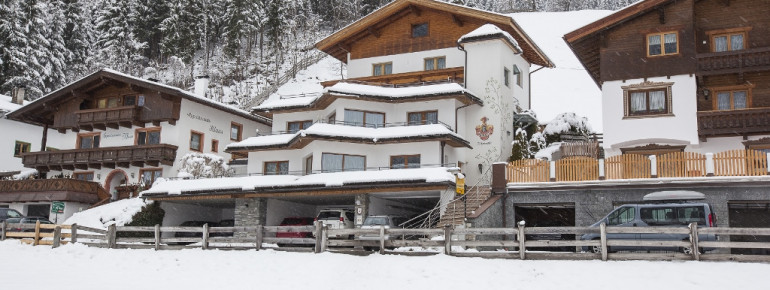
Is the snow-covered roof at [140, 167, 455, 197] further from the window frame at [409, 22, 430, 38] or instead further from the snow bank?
the window frame at [409, 22, 430, 38]

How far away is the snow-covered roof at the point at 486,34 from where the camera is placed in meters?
38.4

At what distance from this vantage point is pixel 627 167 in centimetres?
2842

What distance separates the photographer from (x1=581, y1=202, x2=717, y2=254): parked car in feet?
70.7

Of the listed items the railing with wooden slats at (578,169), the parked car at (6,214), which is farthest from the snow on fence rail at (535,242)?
the parked car at (6,214)

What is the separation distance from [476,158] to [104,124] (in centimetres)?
2405

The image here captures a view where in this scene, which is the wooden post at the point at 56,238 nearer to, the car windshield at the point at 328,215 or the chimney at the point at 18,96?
the car windshield at the point at 328,215

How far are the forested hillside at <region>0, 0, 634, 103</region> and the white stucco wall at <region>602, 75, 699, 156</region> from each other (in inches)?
1882

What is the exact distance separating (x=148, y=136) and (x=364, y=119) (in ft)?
49.7

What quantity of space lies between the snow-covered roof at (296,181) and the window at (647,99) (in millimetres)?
8567

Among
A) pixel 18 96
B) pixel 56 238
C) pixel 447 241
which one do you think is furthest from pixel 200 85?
pixel 447 241

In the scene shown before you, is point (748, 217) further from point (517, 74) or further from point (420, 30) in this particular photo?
point (420, 30)

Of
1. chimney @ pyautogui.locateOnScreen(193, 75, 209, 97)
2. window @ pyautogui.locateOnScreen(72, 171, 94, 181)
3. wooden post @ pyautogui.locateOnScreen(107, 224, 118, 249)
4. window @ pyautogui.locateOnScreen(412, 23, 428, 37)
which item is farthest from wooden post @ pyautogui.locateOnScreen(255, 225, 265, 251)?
chimney @ pyautogui.locateOnScreen(193, 75, 209, 97)

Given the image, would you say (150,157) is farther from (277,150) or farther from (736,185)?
(736,185)

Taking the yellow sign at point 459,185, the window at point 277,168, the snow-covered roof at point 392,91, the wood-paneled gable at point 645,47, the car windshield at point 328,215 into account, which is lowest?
the car windshield at point 328,215
